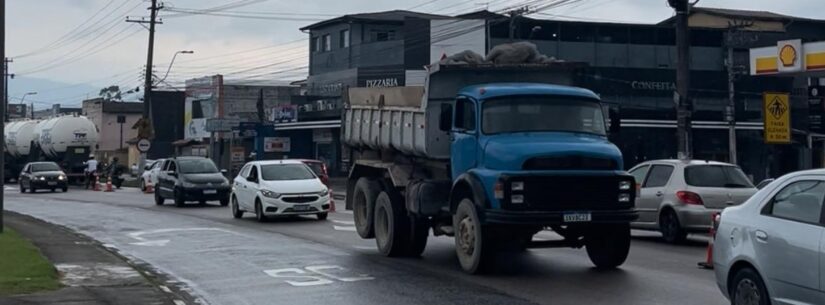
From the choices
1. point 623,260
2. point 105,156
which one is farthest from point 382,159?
point 105,156

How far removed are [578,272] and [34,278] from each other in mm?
7251

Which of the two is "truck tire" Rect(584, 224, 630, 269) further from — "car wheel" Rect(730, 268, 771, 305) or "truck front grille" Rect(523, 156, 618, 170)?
"car wheel" Rect(730, 268, 771, 305)

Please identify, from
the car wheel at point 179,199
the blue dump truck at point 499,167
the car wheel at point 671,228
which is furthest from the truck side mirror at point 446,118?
the car wheel at point 179,199

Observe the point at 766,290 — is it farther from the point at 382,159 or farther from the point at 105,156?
the point at 105,156

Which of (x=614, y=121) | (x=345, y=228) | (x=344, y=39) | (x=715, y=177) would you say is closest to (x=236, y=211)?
(x=345, y=228)

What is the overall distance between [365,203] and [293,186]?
8.32 metres

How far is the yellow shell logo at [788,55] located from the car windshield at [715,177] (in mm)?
10374

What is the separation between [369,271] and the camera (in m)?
16.3

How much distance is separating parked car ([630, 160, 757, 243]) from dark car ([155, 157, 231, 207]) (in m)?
18.4

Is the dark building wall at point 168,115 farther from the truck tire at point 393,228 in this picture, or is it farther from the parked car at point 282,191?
the truck tire at point 393,228

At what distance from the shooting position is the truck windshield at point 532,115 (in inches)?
607

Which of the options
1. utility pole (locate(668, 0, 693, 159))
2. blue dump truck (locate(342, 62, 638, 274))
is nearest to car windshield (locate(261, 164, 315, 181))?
utility pole (locate(668, 0, 693, 159))

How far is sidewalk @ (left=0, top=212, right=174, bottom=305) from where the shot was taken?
13.3 m

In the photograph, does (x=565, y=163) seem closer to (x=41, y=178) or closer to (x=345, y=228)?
(x=345, y=228)
